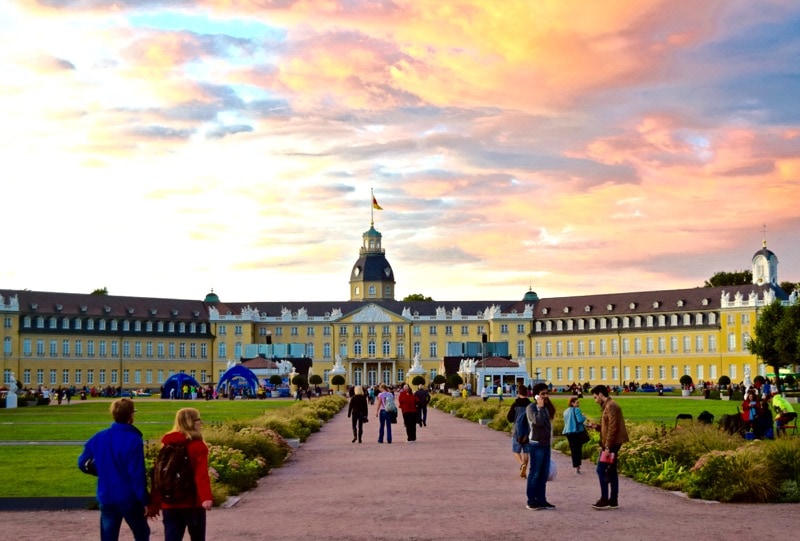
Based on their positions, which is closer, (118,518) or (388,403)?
(118,518)

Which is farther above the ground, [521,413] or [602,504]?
[521,413]

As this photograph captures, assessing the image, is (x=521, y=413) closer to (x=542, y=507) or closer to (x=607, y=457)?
(x=542, y=507)

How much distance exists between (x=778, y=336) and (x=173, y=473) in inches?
3322

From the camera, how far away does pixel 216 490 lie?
59.0 ft

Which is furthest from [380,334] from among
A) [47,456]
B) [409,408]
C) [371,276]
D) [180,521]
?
[180,521]

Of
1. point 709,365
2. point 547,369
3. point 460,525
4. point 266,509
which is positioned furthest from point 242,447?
point 547,369

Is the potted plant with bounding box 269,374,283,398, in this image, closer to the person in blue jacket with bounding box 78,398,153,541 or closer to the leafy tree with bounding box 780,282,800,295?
the leafy tree with bounding box 780,282,800,295

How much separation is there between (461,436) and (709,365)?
100390 mm

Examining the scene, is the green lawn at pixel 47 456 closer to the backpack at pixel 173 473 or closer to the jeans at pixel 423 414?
the backpack at pixel 173 473

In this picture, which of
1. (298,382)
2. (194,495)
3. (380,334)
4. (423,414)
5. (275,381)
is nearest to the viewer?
(194,495)

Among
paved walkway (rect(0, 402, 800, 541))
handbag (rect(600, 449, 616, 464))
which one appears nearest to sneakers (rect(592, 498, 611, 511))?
paved walkway (rect(0, 402, 800, 541))

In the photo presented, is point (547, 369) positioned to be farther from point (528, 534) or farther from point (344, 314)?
point (528, 534)

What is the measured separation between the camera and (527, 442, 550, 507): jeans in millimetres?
16906

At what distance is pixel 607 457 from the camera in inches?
652
